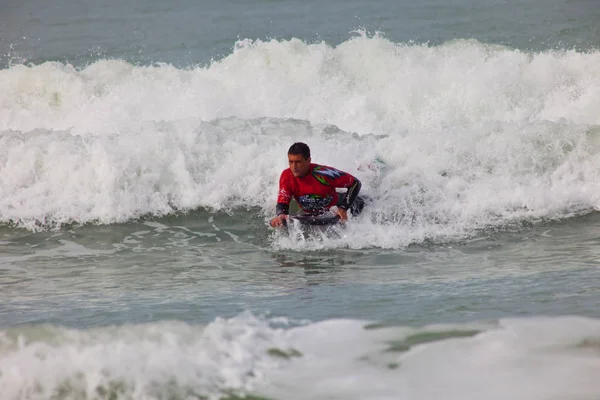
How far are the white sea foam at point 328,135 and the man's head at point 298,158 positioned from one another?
778 millimetres

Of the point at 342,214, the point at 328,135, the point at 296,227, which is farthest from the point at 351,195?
the point at 328,135

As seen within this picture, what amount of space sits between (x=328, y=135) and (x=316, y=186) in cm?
263

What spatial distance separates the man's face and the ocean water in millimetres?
618

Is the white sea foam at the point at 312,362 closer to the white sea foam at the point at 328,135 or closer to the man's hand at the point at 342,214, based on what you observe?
the man's hand at the point at 342,214

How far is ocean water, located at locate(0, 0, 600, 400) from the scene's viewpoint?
14.2ft

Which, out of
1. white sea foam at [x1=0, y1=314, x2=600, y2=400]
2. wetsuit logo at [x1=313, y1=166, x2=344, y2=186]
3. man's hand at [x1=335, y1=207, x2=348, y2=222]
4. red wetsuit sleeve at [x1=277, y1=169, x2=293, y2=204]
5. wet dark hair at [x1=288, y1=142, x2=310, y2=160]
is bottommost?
white sea foam at [x1=0, y1=314, x2=600, y2=400]

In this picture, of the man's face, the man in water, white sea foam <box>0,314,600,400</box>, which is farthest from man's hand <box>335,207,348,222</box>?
white sea foam <box>0,314,600,400</box>

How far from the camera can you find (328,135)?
1090 centimetres

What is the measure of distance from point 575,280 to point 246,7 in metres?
17.0

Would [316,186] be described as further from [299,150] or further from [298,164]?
[299,150]

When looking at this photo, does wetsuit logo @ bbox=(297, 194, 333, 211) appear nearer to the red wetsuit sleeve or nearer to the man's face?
the red wetsuit sleeve

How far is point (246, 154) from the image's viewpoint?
10477mm

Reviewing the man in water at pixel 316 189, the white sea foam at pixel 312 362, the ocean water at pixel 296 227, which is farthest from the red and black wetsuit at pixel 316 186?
the white sea foam at pixel 312 362

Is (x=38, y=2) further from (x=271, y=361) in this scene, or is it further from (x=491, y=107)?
(x=271, y=361)
